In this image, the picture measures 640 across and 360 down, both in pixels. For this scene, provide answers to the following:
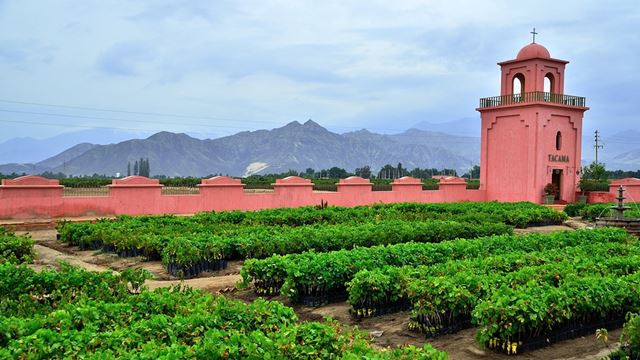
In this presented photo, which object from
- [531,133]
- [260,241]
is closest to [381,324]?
[260,241]

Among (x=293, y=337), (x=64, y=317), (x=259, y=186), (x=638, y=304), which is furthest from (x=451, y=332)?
(x=259, y=186)

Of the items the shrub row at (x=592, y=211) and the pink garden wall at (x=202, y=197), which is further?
the shrub row at (x=592, y=211)

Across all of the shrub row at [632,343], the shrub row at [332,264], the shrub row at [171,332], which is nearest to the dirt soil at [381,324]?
the shrub row at [332,264]

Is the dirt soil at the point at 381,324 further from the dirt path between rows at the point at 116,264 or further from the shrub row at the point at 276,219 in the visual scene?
the shrub row at the point at 276,219

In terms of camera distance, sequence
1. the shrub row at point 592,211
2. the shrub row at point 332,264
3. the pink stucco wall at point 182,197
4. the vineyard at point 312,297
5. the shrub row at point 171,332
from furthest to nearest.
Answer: the shrub row at point 592,211, the pink stucco wall at point 182,197, the shrub row at point 332,264, the vineyard at point 312,297, the shrub row at point 171,332

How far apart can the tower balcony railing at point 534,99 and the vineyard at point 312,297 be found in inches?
734

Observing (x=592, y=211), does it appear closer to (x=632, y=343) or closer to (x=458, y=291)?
(x=458, y=291)

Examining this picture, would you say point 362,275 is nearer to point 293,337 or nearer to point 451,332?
point 451,332

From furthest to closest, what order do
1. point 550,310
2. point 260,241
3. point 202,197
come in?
1. point 202,197
2. point 260,241
3. point 550,310

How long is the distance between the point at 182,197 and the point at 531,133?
19599 millimetres

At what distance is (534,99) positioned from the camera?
108 feet

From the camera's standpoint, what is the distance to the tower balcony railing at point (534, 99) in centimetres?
3319

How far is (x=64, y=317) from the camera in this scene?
21.9 ft

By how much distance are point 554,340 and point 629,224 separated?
14097 millimetres
